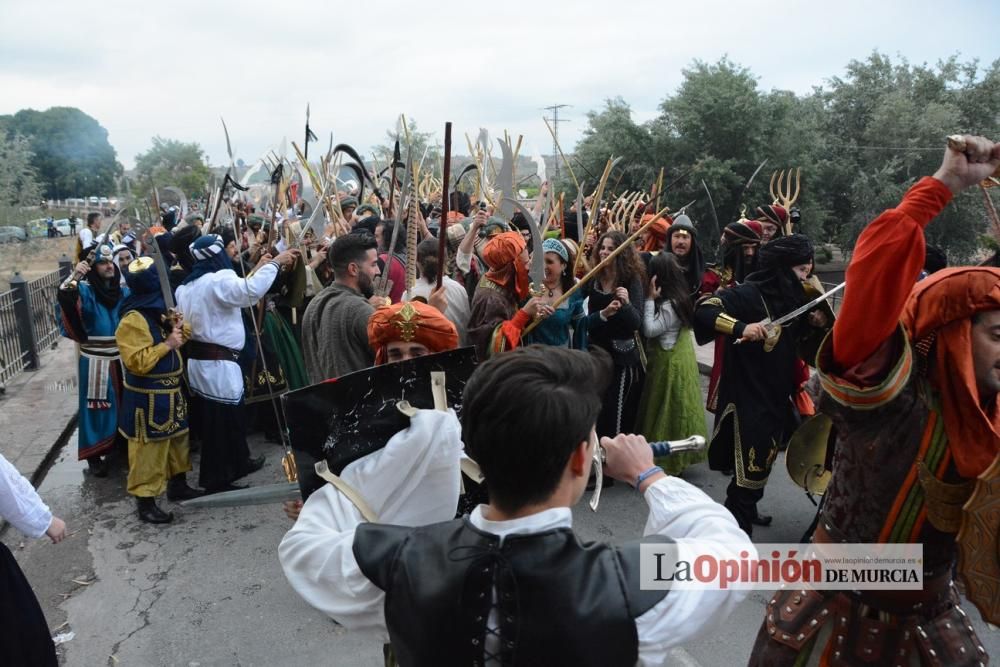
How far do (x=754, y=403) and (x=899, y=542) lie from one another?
2161 mm

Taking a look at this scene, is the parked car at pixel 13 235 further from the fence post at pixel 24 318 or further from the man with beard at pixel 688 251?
the man with beard at pixel 688 251

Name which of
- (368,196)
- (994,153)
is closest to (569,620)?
(994,153)

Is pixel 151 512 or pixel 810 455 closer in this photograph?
pixel 810 455

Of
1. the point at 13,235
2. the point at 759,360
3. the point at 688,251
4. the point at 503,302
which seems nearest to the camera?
the point at 759,360

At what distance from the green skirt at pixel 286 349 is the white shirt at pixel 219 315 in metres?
1.13

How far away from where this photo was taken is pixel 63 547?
14.5 ft

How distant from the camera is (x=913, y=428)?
188cm

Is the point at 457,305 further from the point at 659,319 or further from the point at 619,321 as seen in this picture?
the point at 659,319

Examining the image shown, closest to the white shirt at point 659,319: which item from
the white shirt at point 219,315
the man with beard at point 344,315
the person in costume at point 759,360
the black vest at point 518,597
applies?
the person in costume at point 759,360

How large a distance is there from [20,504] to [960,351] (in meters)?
2.97

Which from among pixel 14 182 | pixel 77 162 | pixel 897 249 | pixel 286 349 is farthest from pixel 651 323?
pixel 77 162

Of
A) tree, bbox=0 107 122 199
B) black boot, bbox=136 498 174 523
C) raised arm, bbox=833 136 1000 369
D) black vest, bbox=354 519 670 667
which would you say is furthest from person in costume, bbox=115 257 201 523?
tree, bbox=0 107 122 199

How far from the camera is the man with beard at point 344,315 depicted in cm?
378

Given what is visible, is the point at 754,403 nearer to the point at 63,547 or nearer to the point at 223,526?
the point at 223,526
